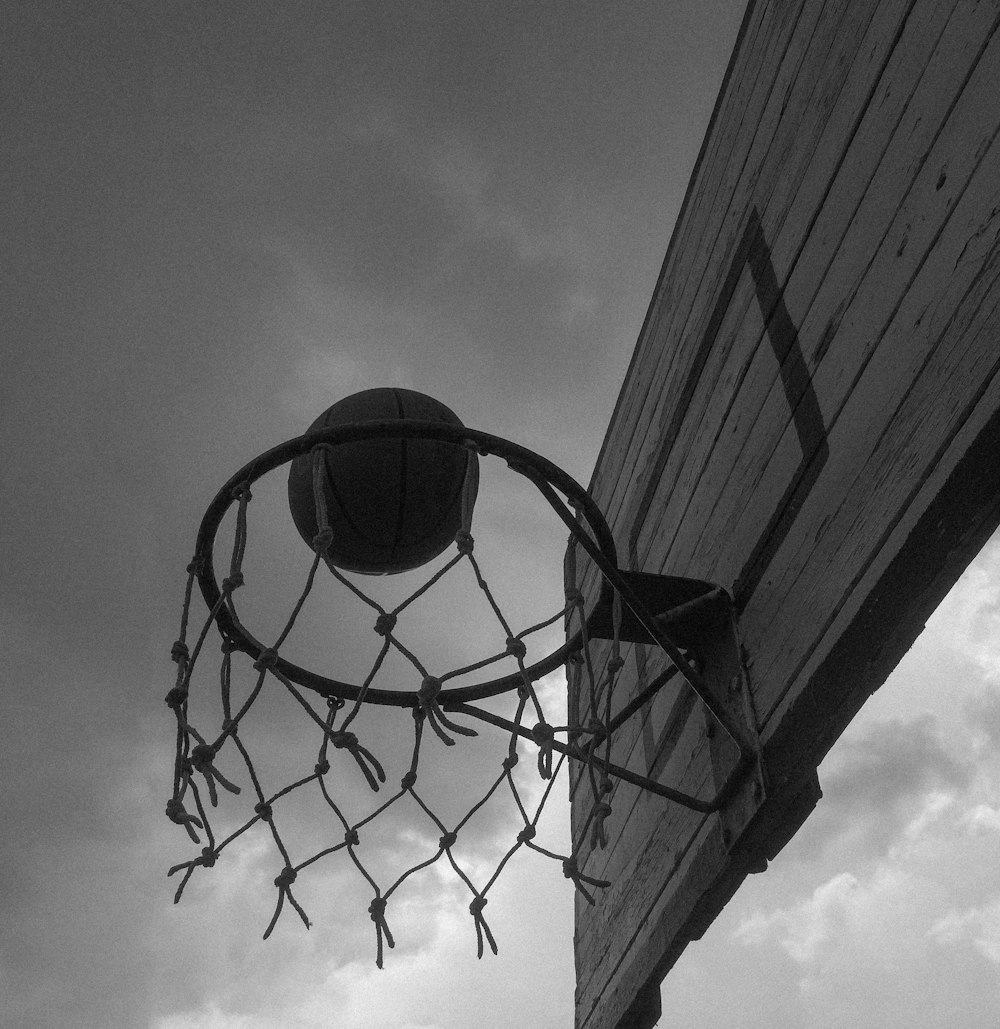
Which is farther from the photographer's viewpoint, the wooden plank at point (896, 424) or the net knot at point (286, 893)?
the net knot at point (286, 893)

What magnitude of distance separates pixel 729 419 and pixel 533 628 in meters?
0.88

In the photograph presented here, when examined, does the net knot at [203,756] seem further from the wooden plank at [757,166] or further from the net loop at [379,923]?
the wooden plank at [757,166]

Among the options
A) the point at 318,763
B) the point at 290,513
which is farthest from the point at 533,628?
the point at 290,513

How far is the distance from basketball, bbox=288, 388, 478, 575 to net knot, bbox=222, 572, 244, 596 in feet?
0.79

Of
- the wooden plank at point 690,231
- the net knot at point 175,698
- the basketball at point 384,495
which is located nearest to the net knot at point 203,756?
the net knot at point 175,698

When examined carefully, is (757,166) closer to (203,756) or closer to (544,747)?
(544,747)

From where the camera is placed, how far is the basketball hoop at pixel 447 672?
2.47 meters

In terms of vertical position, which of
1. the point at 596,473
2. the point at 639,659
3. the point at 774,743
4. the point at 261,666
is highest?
the point at 596,473

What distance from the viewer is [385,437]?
2734 mm

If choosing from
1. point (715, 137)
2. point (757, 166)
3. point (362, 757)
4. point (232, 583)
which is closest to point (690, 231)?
point (715, 137)

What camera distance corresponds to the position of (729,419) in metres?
2.98

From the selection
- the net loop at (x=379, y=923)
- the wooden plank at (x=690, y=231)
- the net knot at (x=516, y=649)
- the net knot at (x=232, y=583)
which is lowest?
the net loop at (x=379, y=923)

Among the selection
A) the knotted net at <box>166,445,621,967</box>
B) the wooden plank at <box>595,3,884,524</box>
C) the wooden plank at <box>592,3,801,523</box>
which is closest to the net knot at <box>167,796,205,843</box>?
the knotted net at <box>166,445,621,967</box>

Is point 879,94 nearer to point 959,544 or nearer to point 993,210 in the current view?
point 993,210
